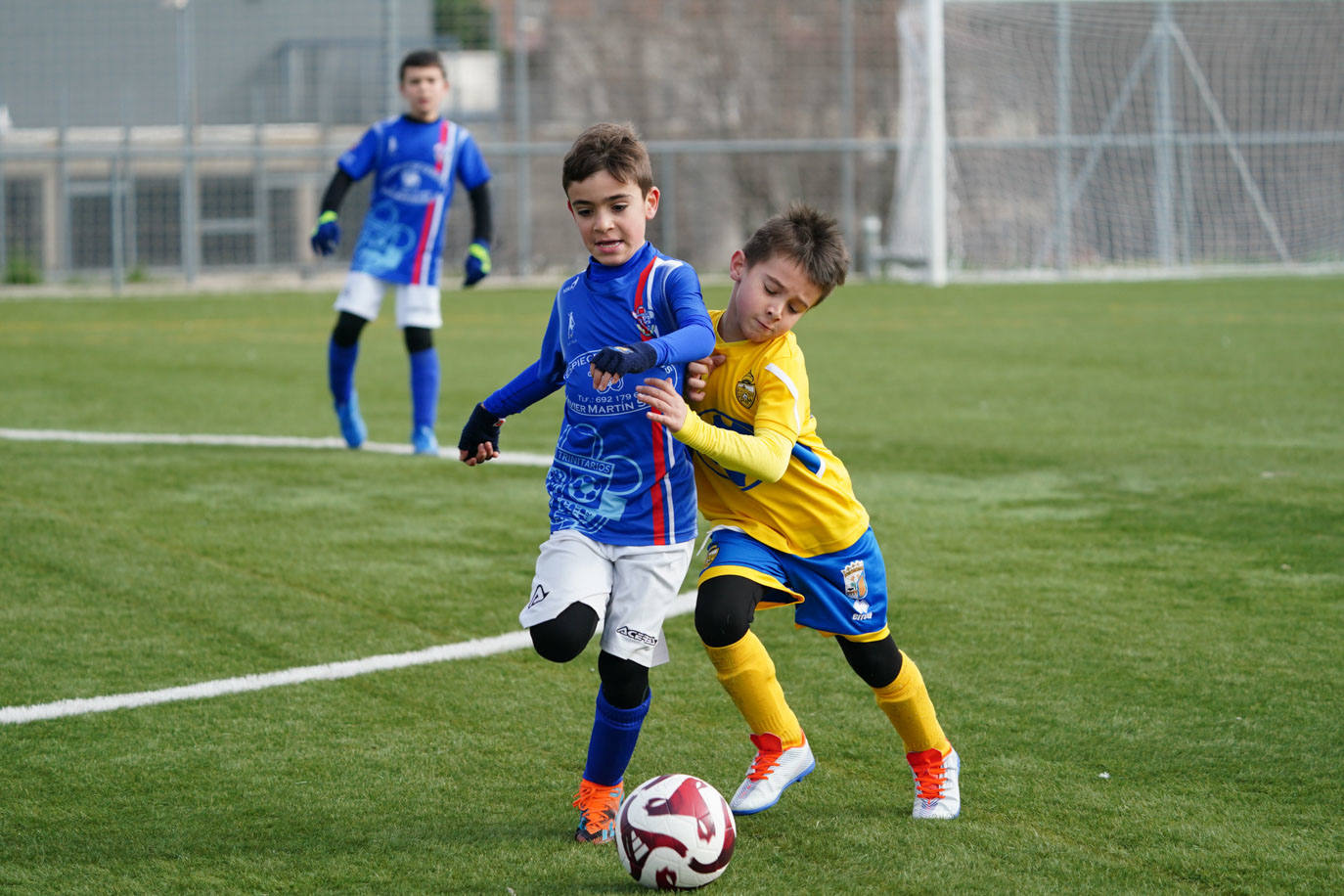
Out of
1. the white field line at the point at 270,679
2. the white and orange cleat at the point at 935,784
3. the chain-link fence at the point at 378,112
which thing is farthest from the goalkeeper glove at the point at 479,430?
the chain-link fence at the point at 378,112

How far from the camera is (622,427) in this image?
11.1 ft

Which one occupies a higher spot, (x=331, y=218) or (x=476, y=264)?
(x=331, y=218)

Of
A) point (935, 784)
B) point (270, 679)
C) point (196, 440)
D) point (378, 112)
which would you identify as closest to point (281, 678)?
point (270, 679)

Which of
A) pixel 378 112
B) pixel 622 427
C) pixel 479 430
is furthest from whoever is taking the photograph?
pixel 378 112

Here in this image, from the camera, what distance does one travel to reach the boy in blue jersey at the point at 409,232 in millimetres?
8211

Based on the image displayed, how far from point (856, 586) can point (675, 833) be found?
77 cm

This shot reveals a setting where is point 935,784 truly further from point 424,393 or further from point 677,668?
point 424,393

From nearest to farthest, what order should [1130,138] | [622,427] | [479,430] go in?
[622,427] → [479,430] → [1130,138]

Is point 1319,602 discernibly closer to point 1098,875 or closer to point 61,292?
point 1098,875

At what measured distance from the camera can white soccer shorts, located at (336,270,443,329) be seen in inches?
325

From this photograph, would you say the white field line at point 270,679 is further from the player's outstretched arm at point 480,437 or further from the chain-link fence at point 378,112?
the chain-link fence at point 378,112

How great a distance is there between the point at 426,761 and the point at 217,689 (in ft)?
2.75

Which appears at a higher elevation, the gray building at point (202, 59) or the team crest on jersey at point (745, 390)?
the gray building at point (202, 59)

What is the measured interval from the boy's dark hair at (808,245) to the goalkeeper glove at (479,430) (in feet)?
2.35
